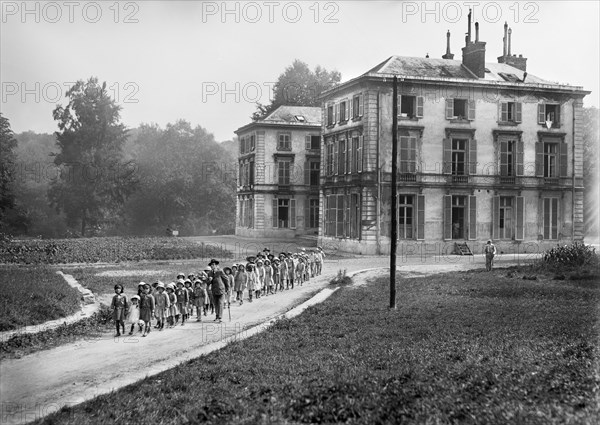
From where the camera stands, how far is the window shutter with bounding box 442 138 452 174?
3862 cm

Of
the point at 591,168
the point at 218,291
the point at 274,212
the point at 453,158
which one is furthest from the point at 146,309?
the point at 591,168

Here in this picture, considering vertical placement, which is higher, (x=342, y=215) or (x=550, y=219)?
(x=342, y=215)

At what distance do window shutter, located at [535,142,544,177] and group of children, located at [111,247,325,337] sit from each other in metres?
22.4

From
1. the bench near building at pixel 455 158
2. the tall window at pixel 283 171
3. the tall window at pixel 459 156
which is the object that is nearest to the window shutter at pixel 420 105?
the bench near building at pixel 455 158

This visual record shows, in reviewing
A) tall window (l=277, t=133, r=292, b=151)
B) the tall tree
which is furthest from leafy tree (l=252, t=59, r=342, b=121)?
the tall tree

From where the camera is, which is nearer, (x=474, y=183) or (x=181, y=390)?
(x=181, y=390)

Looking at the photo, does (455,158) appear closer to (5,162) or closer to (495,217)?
(495,217)

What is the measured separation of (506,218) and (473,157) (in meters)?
4.55

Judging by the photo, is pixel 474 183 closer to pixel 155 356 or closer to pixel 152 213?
pixel 155 356

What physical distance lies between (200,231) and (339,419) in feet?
217

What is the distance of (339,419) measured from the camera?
845 centimetres

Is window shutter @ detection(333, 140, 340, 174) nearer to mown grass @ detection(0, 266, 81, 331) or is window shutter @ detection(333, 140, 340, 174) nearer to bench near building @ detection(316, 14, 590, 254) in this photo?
bench near building @ detection(316, 14, 590, 254)

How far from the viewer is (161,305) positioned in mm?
16469

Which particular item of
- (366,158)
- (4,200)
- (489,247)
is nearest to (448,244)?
(366,158)
